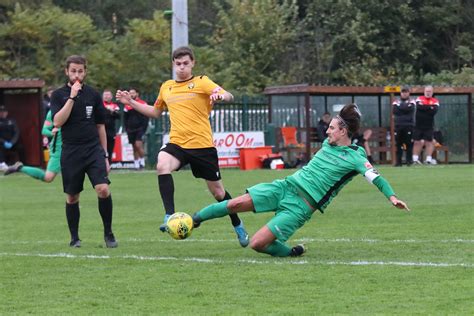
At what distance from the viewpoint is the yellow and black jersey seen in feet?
39.8

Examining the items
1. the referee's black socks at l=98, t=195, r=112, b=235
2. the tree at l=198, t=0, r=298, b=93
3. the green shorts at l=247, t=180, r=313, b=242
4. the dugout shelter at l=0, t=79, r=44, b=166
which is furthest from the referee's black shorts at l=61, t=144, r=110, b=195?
the tree at l=198, t=0, r=298, b=93

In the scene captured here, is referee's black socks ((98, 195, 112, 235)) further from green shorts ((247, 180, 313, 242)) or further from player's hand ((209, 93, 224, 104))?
green shorts ((247, 180, 313, 242))

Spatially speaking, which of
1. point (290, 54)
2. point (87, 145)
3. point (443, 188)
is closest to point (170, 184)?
point (87, 145)

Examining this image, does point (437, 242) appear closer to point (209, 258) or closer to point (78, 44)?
point (209, 258)

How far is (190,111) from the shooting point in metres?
12.2

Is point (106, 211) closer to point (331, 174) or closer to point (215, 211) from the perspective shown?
point (215, 211)

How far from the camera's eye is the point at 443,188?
21.0 meters

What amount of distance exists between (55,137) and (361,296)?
7.32 meters

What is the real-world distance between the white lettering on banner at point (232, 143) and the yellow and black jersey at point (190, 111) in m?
19.5

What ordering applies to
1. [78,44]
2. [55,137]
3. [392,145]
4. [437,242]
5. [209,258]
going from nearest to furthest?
1. [209,258]
2. [437,242]
3. [55,137]
4. [392,145]
5. [78,44]

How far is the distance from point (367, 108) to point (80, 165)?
23.2 m

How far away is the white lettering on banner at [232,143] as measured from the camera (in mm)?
32125

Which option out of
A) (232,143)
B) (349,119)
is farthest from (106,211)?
(232,143)

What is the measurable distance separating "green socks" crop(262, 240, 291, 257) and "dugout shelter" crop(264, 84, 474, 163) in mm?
21041
